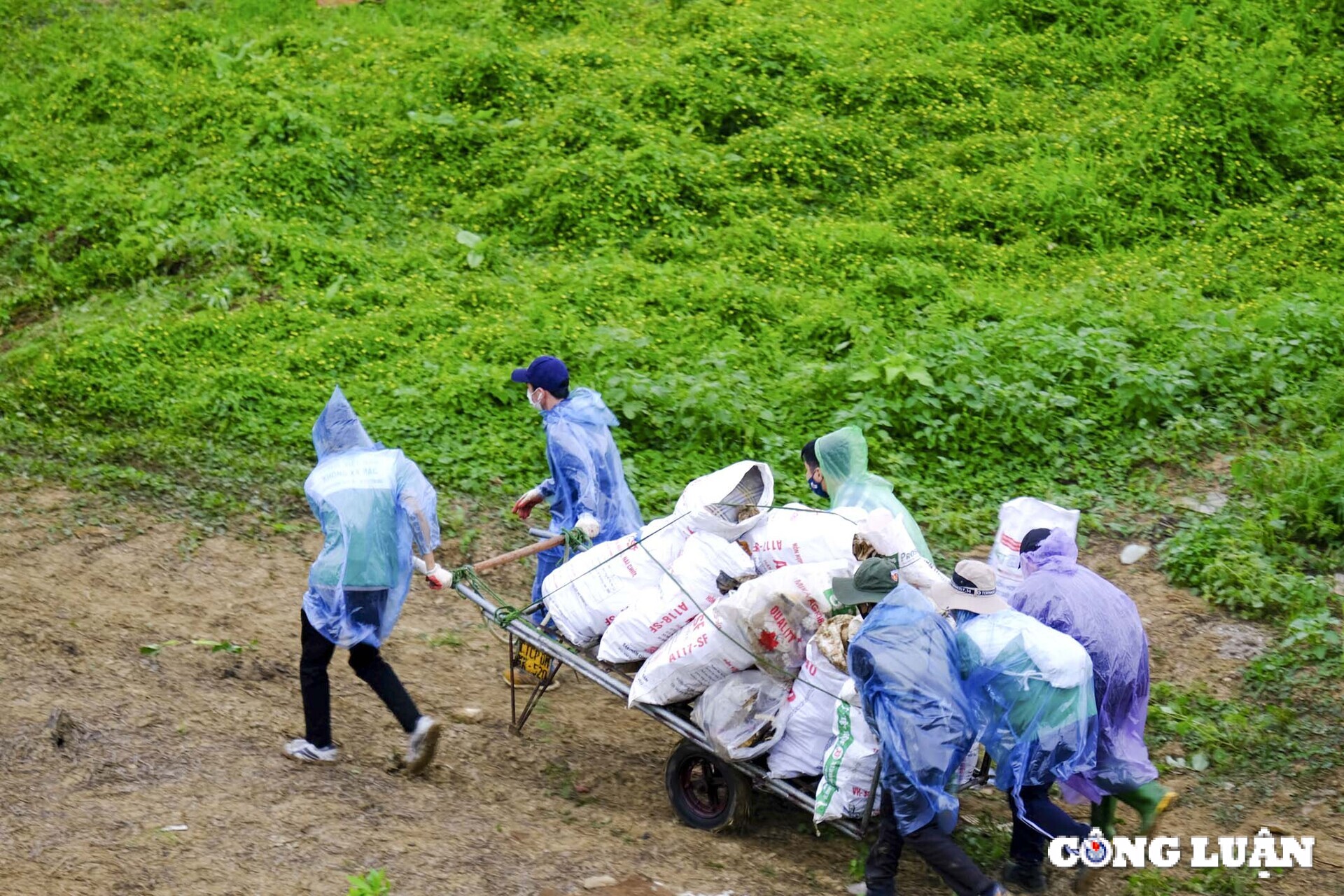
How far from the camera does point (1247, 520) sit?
733cm

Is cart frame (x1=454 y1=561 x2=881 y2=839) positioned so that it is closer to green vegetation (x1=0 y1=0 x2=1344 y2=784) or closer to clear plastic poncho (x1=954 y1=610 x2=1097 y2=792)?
clear plastic poncho (x1=954 y1=610 x2=1097 y2=792)

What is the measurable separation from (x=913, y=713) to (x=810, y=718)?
0.65 meters

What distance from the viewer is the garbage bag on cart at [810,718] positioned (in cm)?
480

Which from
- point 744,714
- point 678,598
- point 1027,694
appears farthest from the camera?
point 678,598

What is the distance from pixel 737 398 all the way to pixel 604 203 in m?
3.46

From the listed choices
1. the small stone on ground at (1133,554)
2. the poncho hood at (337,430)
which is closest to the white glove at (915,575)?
the poncho hood at (337,430)

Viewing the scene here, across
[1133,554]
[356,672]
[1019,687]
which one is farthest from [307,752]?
[1133,554]

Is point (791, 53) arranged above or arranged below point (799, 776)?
above

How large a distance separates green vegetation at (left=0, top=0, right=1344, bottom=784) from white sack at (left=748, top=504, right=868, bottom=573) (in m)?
2.24

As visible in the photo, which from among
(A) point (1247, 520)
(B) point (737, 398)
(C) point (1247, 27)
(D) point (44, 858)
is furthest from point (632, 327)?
(C) point (1247, 27)

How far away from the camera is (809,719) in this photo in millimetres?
4836

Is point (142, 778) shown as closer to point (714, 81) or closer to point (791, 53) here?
point (714, 81)

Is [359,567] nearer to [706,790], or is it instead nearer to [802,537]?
[706,790]

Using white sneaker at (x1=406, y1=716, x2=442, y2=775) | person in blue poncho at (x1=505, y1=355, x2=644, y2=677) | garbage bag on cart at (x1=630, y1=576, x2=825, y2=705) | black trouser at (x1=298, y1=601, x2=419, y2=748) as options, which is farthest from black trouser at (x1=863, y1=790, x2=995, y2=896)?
person in blue poncho at (x1=505, y1=355, x2=644, y2=677)
